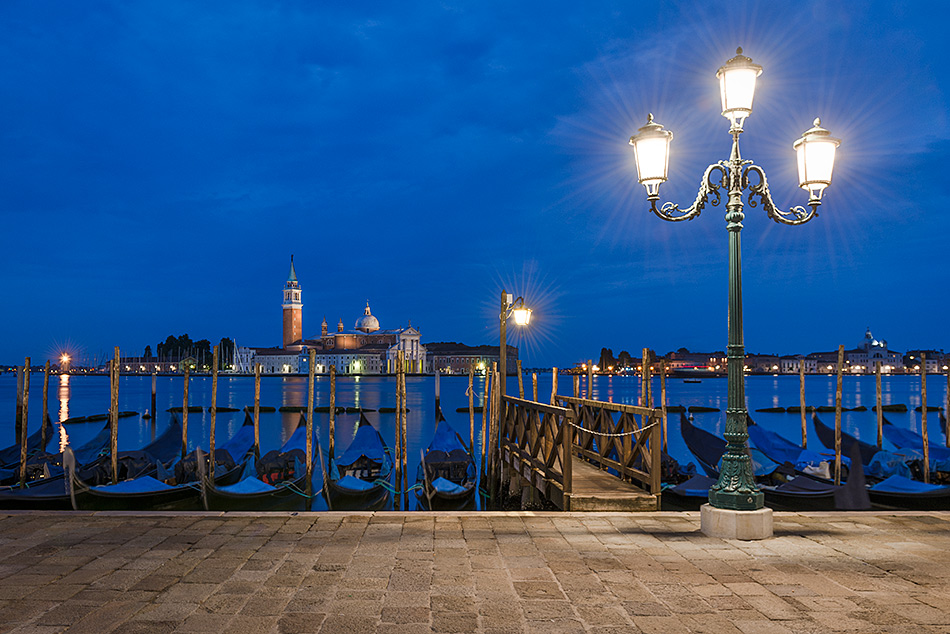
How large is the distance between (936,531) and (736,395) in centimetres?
182

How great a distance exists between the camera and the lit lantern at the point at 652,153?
500 cm

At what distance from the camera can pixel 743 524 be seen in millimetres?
4750

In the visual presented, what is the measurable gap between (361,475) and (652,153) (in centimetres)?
903

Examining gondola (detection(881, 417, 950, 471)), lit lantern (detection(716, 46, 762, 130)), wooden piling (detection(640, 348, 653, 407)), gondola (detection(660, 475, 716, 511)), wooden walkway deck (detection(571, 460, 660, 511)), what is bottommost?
gondola (detection(660, 475, 716, 511))

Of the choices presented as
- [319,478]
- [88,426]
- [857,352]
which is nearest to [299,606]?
[319,478]

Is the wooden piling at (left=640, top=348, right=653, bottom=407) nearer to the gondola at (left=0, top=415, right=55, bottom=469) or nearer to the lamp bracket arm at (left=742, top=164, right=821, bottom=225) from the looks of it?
the lamp bracket arm at (left=742, top=164, right=821, bottom=225)

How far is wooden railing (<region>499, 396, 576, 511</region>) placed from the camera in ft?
22.4

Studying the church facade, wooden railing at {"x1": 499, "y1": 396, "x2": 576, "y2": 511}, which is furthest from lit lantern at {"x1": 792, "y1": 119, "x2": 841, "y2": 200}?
the church facade

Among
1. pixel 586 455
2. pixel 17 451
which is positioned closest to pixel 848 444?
pixel 586 455

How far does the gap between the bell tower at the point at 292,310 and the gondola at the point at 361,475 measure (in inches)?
3726

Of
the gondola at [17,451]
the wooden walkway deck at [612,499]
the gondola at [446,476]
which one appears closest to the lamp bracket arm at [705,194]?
the wooden walkway deck at [612,499]

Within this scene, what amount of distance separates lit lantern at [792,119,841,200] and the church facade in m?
94.4

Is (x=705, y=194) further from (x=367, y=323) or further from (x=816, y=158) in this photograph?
(x=367, y=323)

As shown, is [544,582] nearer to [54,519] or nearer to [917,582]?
[917,582]
